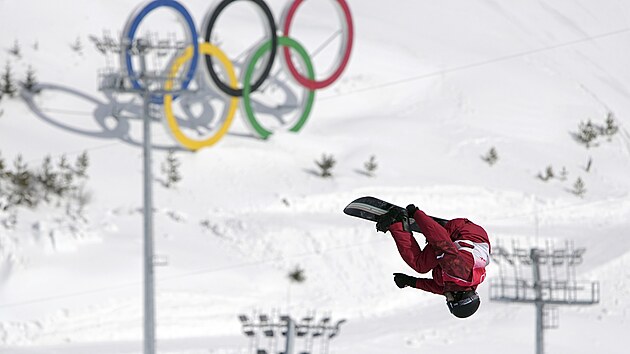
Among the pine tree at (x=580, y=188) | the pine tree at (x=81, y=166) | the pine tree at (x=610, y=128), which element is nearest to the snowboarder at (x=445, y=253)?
the pine tree at (x=610, y=128)

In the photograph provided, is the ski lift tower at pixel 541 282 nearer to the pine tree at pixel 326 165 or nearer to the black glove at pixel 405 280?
the pine tree at pixel 326 165

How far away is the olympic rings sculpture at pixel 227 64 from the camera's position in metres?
52.2

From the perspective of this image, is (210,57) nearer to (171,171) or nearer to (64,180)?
(171,171)

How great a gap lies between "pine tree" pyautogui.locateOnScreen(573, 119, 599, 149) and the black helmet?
41.6m

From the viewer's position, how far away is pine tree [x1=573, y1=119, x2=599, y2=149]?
5220 cm

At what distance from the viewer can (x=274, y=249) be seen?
159ft

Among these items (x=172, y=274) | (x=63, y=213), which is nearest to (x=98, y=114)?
(x=63, y=213)

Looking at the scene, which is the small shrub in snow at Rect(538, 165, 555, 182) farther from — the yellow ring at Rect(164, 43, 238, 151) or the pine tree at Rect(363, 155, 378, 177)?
the yellow ring at Rect(164, 43, 238, 151)

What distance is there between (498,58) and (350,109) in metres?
14.5

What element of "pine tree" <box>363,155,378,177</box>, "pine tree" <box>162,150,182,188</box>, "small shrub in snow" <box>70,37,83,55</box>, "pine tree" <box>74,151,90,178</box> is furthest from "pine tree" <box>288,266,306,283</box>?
"small shrub in snow" <box>70,37,83,55</box>

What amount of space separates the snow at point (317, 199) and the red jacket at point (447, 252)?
1231 inches

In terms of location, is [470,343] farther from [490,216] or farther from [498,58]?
[498,58]

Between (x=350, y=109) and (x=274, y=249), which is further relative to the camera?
(x=350, y=109)

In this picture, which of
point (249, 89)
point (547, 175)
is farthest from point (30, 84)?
point (547, 175)
